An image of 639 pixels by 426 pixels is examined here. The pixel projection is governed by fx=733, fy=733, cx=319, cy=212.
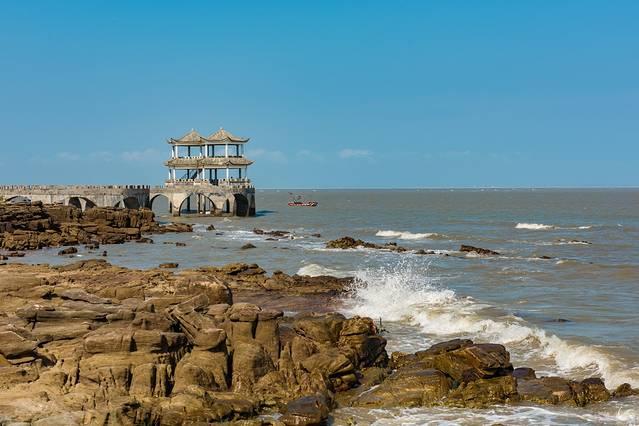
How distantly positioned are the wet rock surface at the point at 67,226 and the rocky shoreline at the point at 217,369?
28788 mm

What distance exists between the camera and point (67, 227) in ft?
172

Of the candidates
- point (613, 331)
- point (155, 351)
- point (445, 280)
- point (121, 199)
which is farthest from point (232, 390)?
point (121, 199)

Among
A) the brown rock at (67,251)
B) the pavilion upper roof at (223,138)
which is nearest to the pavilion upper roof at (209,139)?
the pavilion upper roof at (223,138)

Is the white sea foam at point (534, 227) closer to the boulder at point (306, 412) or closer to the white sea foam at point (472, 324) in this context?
the white sea foam at point (472, 324)

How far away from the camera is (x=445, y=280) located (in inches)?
1316

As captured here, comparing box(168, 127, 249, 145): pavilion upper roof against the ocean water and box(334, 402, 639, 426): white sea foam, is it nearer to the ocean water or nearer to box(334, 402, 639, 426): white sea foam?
the ocean water

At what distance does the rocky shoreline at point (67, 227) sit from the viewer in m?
47.2

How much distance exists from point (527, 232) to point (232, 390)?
5608 centimetres

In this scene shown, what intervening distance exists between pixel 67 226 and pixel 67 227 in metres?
0.24

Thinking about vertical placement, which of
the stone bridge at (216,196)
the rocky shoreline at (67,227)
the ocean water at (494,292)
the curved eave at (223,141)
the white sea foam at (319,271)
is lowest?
the ocean water at (494,292)

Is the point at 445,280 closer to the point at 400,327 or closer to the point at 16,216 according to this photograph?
the point at 400,327

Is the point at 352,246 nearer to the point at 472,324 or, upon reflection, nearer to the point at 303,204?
the point at 472,324

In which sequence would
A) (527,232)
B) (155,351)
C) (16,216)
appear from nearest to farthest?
1. (155,351)
2. (16,216)
3. (527,232)

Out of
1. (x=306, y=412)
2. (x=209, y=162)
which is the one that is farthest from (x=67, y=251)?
(x=209, y=162)
